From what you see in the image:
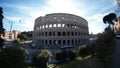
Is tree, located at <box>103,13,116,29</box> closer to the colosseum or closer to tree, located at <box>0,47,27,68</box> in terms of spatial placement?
the colosseum

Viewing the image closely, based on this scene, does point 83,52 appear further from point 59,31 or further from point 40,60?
point 59,31

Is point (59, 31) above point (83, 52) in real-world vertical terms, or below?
above

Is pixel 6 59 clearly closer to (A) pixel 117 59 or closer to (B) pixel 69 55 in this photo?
(A) pixel 117 59

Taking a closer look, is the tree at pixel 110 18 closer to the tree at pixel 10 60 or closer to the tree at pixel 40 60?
the tree at pixel 40 60

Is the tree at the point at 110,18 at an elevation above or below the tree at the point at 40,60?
above

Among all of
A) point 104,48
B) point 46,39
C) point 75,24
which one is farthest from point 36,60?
point 75,24

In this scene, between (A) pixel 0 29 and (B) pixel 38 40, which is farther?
(B) pixel 38 40

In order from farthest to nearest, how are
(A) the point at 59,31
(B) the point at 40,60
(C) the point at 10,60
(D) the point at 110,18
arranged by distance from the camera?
(A) the point at 59,31 → (D) the point at 110,18 → (B) the point at 40,60 → (C) the point at 10,60

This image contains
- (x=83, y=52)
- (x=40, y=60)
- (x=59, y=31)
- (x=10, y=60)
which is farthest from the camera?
(x=59, y=31)

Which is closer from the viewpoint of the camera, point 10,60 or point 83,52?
point 10,60

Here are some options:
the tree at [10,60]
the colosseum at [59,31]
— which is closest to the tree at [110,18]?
the colosseum at [59,31]

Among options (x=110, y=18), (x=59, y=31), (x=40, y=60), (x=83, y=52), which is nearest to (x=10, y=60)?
(x=40, y=60)
